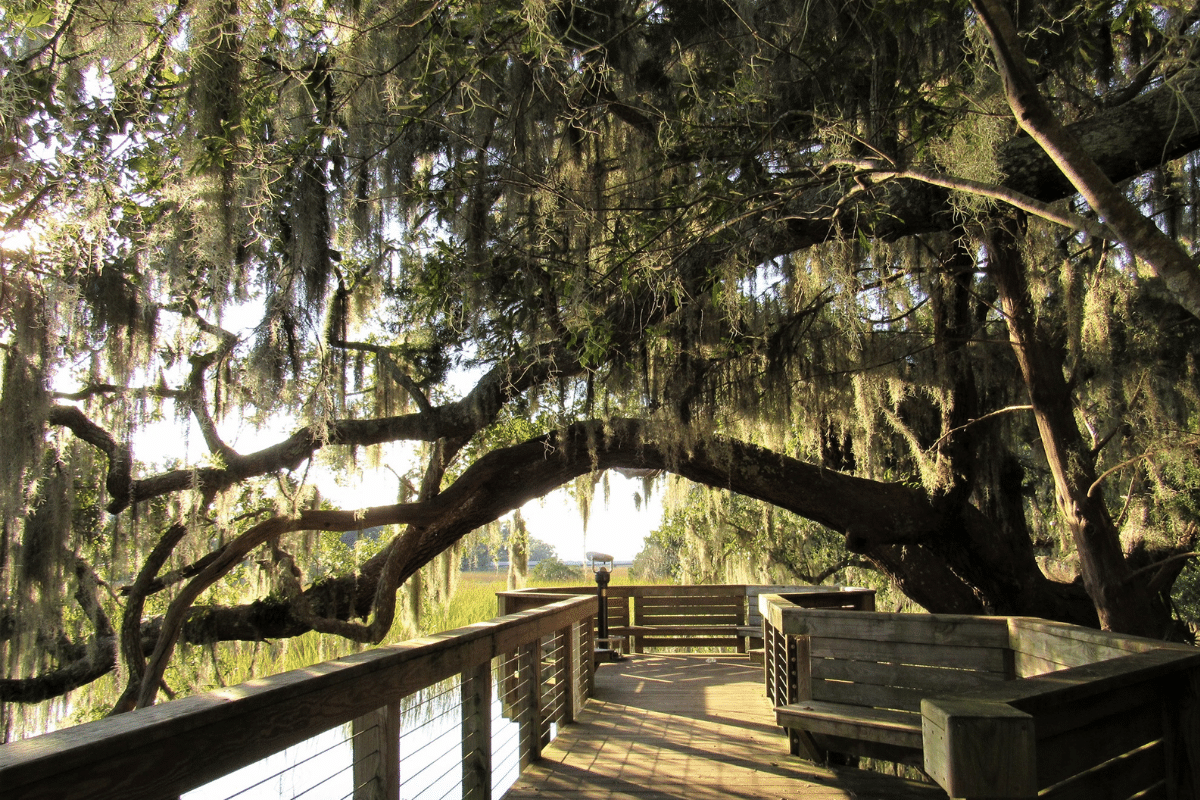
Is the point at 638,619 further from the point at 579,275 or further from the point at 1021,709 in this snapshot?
the point at 1021,709

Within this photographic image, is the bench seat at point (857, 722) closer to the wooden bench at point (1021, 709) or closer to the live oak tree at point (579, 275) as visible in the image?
the wooden bench at point (1021, 709)

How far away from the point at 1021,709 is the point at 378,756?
5.50 ft

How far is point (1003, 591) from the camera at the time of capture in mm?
6000

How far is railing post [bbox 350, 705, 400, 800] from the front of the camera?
2.28 meters

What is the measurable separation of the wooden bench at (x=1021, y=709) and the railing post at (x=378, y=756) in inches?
56.1

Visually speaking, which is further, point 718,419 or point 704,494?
point 704,494

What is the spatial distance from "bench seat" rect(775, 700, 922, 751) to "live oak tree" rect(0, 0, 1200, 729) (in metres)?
1.82

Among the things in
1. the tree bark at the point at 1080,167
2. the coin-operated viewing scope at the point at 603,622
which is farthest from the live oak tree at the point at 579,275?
the coin-operated viewing scope at the point at 603,622

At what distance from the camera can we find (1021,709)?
1.73 metres

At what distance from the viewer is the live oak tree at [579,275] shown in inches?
137

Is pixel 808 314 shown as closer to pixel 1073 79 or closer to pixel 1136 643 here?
pixel 1073 79

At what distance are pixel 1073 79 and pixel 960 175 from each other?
8.45ft

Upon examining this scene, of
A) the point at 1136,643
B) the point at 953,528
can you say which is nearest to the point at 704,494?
the point at 953,528

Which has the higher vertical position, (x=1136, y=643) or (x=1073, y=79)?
(x=1073, y=79)
